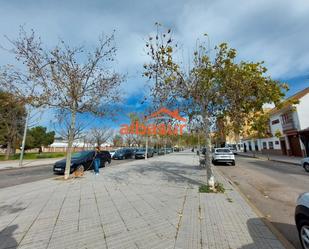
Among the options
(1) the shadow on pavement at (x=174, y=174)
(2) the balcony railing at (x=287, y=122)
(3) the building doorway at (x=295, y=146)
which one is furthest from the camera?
(2) the balcony railing at (x=287, y=122)

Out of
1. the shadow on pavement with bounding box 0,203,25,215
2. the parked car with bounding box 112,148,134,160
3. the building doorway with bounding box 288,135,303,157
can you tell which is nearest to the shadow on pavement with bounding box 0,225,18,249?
the shadow on pavement with bounding box 0,203,25,215

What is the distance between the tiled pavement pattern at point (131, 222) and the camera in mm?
3533

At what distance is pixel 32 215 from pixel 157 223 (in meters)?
3.12

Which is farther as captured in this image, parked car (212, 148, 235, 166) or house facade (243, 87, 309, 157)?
house facade (243, 87, 309, 157)

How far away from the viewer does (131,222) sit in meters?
4.46

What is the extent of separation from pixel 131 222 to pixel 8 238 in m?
2.30

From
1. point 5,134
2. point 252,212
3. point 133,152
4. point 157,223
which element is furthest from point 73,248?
point 5,134

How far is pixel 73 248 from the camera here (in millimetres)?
3314

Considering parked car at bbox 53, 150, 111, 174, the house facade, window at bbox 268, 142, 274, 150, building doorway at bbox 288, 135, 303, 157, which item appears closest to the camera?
parked car at bbox 53, 150, 111, 174

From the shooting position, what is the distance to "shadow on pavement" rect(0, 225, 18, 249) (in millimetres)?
3455

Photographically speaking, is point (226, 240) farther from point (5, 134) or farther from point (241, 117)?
point (5, 134)

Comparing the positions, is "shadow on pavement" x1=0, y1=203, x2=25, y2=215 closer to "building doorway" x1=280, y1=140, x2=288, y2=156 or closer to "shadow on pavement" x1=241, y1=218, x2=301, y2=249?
"shadow on pavement" x1=241, y1=218, x2=301, y2=249

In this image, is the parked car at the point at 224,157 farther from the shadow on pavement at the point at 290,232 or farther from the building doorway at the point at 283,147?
the building doorway at the point at 283,147

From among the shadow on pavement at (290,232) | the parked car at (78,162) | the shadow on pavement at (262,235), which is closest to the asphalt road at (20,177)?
the parked car at (78,162)
